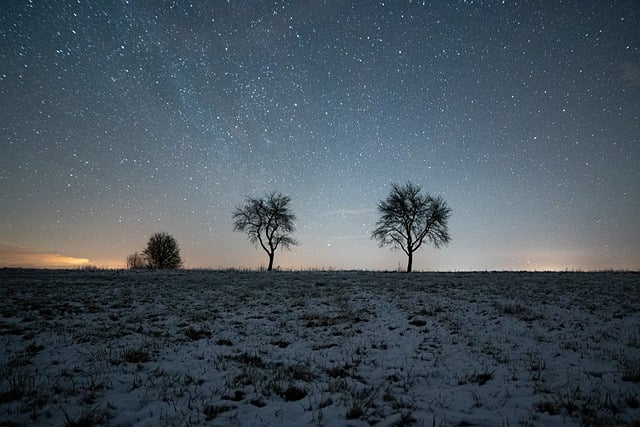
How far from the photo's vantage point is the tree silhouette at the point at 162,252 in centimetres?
5691

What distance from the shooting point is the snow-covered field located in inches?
186

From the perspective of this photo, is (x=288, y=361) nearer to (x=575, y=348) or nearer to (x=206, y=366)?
(x=206, y=366)

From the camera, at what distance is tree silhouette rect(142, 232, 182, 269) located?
187 ft

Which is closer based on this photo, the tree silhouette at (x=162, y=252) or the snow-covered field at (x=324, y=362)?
the snow-covered field at (x=324, y=362)

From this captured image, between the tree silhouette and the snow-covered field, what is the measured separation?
47189 millimetres

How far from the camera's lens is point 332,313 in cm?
1166

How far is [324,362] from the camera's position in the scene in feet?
23.1

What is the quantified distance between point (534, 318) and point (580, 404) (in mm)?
6353

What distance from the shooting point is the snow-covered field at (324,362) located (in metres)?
4.73

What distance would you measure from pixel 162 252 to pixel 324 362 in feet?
193

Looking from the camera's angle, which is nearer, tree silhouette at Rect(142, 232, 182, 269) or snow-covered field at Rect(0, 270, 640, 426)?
snow-covered field at Rect(0, 270, 640, 426)

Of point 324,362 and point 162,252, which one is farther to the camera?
point 162,252

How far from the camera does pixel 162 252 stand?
189 ft

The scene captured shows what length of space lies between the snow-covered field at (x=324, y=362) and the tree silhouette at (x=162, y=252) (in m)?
47.2
